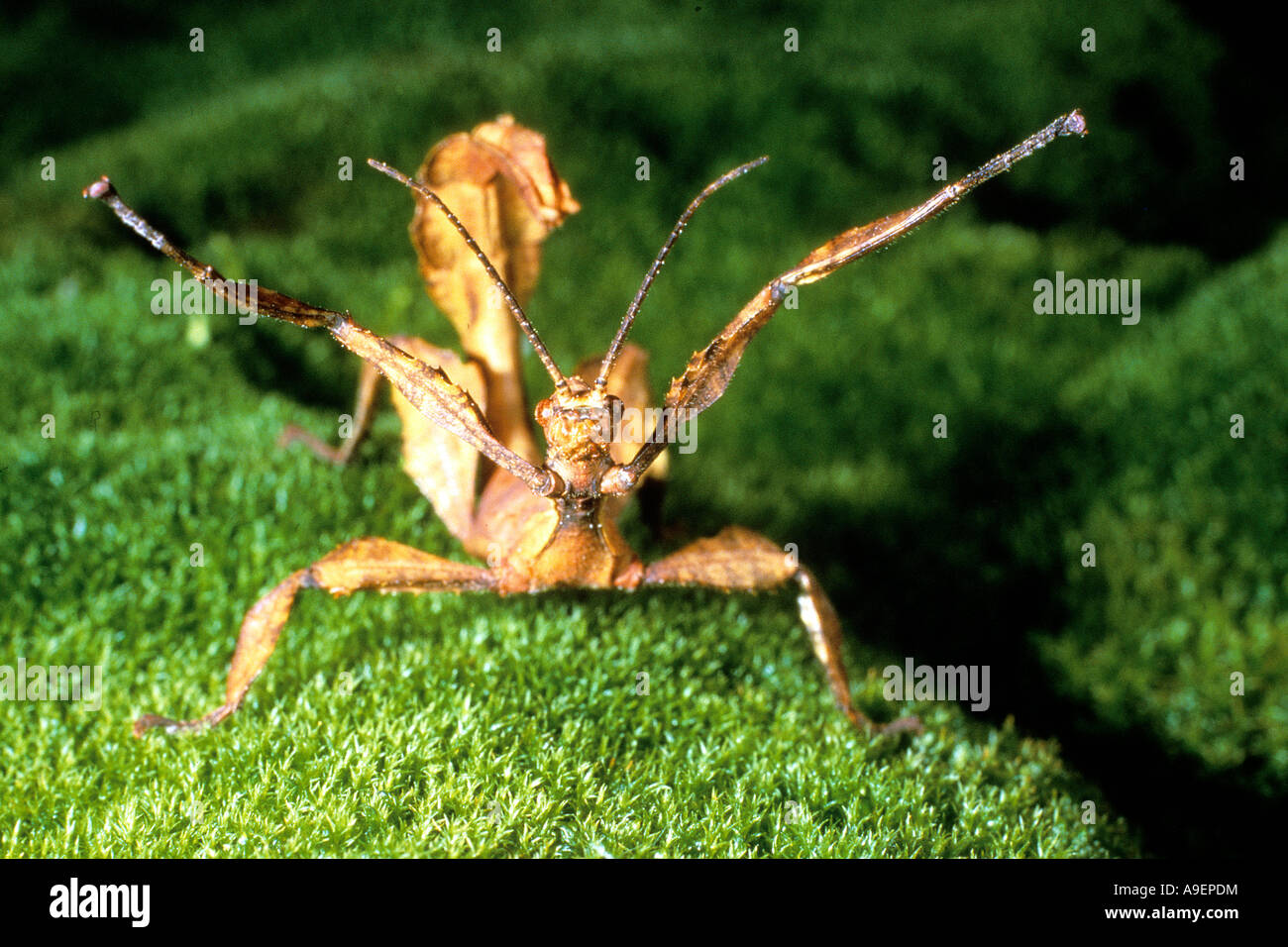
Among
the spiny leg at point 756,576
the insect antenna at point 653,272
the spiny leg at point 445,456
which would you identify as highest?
the insect antenna at point 653,272

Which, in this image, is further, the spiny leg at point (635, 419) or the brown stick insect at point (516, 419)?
the spiny leg at point (635, 419)

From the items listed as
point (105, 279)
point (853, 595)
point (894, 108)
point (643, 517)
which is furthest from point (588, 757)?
point (894, 108)

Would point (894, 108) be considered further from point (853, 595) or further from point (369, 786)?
point (369, 786)

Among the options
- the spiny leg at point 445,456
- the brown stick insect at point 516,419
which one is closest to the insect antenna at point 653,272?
the brown stick insect at point 516,419

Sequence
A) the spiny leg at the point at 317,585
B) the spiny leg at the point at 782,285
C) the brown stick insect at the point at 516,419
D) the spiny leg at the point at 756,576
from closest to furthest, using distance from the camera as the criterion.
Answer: the spiny leg at the point at 782,285, the brown stick insect at the point at 516,419, the spiny leg at the point at 317,585, the spiny leg at the point at 756,576

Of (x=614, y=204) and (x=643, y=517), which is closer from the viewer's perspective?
(x=643, y=517)

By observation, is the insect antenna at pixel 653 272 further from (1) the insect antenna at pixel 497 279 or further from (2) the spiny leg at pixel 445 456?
(2) the spiny leg at pixel 445 456

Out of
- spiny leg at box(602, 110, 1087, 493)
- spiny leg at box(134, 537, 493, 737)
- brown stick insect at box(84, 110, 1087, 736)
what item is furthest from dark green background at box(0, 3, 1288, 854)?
spiny leg at box(602, 110, 1087, 493)

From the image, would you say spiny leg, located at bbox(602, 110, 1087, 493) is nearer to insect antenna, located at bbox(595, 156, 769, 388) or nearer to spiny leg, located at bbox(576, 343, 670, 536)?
insect antenna, located at bbox(595, 156, 769, 388)
